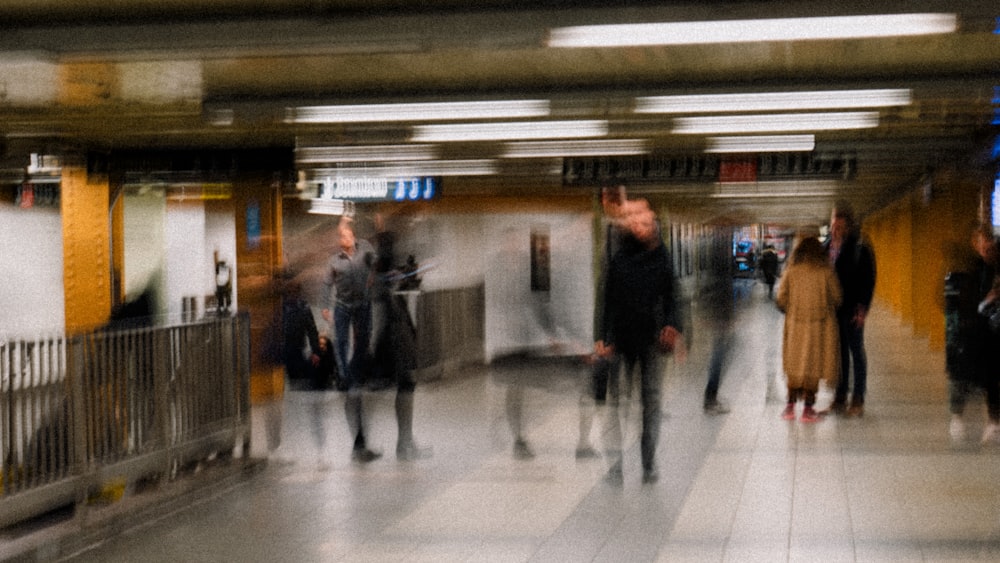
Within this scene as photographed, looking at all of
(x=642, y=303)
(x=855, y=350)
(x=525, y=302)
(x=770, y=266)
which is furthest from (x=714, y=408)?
(x=770, y=266)

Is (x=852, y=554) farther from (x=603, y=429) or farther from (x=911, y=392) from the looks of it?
(x=911, y=392)

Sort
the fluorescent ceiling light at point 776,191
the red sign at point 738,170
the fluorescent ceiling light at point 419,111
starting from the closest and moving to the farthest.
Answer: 1. the fluorescent ceiling light at point 419,111
2. the red sign at point 738,170
3. the fluorescent ceiling light at point 776,191

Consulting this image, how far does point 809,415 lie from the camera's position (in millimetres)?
11281

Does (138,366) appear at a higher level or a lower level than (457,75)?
lower

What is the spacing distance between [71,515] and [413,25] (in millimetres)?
3365

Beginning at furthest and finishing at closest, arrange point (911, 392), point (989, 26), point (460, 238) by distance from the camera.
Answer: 1. point (460, 238)
2. point (911, 392)
3. point (989, 26)

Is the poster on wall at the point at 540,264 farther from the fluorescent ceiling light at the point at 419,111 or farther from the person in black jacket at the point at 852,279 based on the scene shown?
the person in black jacket at the point at 852,279

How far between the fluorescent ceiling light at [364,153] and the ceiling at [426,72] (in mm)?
328

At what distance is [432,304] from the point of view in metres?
16.5

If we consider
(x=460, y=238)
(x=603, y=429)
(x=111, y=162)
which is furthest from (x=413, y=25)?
(x=460, y=238)

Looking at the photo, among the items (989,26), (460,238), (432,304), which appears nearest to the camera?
(989,26)

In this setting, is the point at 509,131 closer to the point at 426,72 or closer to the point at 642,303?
the point at 426,72

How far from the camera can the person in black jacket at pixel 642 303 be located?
7969 millimetres

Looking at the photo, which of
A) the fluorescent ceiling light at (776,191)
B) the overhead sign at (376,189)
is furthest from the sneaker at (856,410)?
the fluorescent ceiling light at (776,191)
